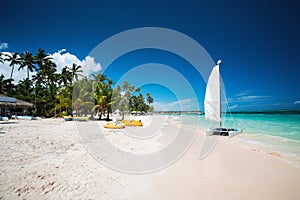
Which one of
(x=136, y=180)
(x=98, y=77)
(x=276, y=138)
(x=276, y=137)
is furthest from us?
(x=98, y=77)

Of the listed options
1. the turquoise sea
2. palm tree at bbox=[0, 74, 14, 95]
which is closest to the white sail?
the turquoise sea

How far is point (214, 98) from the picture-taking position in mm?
11445

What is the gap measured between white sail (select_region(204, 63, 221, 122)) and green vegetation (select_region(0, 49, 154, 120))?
46.5 feet

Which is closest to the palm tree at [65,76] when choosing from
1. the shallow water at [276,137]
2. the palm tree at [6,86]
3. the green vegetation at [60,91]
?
the green vegetation at [60,91]

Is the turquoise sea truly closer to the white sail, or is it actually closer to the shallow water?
the shallow water

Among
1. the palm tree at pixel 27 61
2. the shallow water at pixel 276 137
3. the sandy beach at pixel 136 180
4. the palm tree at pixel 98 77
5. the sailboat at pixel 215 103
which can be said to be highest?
the palm tree at pixel 27 61

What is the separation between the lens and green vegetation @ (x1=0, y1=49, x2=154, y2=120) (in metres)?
22.4

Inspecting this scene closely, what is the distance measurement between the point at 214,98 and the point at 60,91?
27.0m

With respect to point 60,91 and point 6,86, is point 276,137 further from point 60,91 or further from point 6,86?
point 6,86

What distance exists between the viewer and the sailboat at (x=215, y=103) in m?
10.7

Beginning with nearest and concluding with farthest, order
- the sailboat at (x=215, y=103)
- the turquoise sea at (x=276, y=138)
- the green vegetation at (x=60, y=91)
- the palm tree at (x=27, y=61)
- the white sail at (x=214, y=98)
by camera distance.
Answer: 1. the turquoise sea at (x=276, y=138)
2. the sailboat at (x=215, y=103)
3. the white sail at (x=214, y=98)
4. the green vegetation at (x=60, y=91)
5. the palm tree at (x=27, y=61)

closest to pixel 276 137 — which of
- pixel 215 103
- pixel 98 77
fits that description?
pixel 215 103

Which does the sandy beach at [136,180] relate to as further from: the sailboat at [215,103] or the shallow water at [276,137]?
the sailboat at [215,103]

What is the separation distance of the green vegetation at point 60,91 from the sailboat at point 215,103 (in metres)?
14.3
